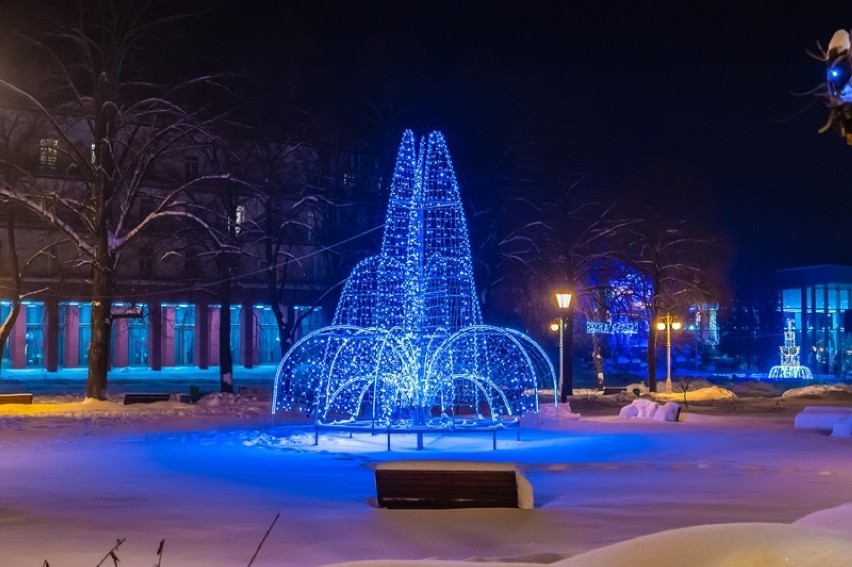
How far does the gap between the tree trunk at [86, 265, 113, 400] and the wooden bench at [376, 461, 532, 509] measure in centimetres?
1845

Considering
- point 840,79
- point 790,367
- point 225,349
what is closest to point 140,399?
point 225,349

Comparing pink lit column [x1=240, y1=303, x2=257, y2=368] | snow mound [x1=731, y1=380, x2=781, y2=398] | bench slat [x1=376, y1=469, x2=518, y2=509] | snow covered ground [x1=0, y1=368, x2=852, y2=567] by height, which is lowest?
snow mound [x1=731, y1=380, x2=781, y2=398]

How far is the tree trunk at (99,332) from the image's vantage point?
93.0ft

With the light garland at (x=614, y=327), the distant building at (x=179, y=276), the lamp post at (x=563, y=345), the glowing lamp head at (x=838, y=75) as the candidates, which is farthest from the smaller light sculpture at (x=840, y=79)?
the light garland at (x=614, y=327)

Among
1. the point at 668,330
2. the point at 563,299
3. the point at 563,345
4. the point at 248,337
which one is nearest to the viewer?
the point at 563,299

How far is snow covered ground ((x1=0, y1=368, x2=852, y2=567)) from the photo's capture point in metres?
8.45

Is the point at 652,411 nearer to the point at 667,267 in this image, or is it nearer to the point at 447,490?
the point at 447,490

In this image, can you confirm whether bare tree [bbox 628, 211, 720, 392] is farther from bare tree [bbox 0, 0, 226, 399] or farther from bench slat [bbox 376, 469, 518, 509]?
bench slat [bbox 376, 469, 518, 509]

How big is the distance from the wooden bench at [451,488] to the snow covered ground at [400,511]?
0.25 meters

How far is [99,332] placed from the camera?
93.7ft

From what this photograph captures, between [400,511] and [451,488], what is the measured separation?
0.67 m

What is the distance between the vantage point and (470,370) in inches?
845

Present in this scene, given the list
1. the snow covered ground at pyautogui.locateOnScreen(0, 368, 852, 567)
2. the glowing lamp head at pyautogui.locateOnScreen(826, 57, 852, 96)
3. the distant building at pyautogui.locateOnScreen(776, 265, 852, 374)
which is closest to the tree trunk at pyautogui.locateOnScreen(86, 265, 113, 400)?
the snow covered ground at pyautogui.locateOnScreen(0, 368, 852, 567)

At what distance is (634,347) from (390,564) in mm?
67174
